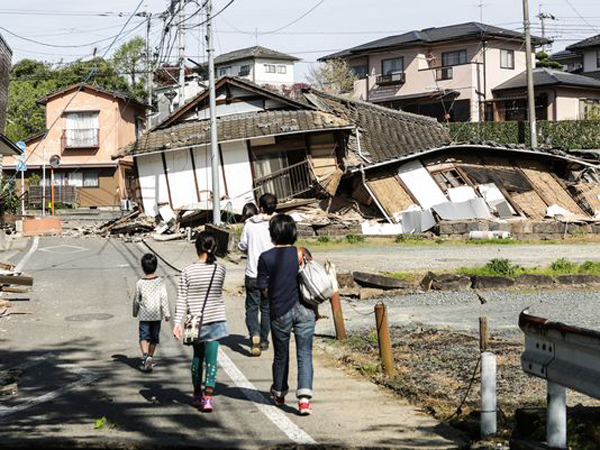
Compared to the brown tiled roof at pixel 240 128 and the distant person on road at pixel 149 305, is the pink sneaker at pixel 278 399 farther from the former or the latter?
the brown tiled roof at pixel 240 128

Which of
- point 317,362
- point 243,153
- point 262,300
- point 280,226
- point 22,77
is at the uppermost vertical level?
point 22,77

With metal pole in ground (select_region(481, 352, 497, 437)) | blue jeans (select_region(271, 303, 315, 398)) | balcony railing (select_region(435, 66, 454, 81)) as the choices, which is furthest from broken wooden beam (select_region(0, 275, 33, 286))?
balcony railing (select_region(435, 66, 454, 81))

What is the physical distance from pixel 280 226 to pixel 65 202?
43.7m

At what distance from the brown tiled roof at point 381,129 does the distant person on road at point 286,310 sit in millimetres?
24962

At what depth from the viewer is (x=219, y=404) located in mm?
7469

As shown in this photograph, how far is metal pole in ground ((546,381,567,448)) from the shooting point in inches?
204

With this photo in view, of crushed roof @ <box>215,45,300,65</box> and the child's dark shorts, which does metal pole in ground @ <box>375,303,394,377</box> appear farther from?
crushed roof @ <box>215,45,300,65</box>

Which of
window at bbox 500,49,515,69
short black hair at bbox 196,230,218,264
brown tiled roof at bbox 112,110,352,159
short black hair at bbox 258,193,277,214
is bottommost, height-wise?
short black hair at bbox 196,230,218,264

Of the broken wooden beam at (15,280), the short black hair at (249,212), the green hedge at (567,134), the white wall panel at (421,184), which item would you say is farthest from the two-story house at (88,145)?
the short black hair at (249,212)

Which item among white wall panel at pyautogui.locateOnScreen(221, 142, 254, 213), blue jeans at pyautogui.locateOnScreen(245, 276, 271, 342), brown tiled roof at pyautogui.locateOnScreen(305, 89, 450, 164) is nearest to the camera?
blue jeans at pyautogui.locateOnScreen(245, 276, 271, 342)

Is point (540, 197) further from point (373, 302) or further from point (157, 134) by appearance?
point (373, 302)

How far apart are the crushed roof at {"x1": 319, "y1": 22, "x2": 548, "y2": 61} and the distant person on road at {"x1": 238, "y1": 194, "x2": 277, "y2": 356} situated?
42.0 m

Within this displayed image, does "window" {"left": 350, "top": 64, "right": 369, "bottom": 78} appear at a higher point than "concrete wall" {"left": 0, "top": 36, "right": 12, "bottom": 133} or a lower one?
higher

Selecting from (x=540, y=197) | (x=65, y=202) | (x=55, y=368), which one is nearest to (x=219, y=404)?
Result: (x=55, y=368)
